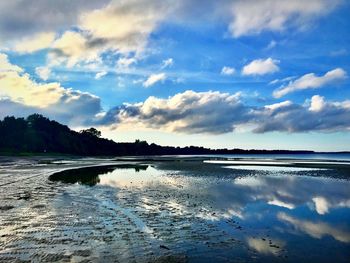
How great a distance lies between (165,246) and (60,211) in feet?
31.0

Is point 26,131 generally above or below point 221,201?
above

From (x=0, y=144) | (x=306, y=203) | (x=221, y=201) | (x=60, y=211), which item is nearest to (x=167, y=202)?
(x=221, y=201)

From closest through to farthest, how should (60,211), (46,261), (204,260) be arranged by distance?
(46,261) → (204,260) → (60,211)

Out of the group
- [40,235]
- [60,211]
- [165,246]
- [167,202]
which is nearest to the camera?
[165,246]

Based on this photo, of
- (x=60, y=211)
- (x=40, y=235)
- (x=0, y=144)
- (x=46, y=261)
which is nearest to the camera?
(x=46, y=261)

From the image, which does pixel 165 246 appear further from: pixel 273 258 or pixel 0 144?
pixel 0 144

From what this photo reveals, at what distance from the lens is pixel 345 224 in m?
19.5

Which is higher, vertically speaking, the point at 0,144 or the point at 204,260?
the point at 0,144

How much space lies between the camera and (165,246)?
14.0 meters

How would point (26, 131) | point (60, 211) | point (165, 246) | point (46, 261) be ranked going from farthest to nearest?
point (26, 131) → point (60, 211) → point (165, 246) → point (46, 261)

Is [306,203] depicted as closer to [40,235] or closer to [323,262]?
[323,262]

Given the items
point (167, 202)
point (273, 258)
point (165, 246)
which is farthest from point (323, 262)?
point (167, 202)

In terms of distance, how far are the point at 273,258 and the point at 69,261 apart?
23.2 feet

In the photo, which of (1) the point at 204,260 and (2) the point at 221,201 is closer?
(1) the point at 204,260
